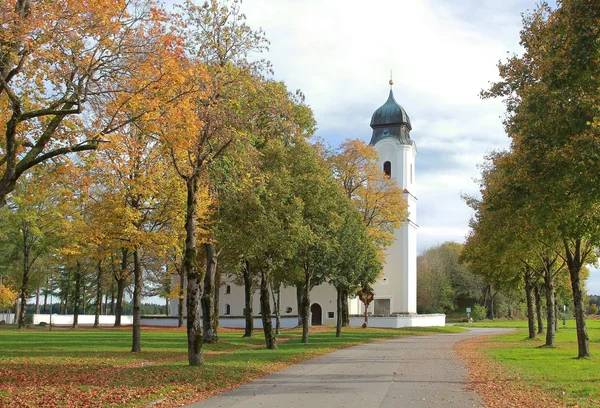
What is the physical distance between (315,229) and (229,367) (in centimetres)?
1228

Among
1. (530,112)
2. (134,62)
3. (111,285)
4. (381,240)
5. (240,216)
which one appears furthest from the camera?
(111,285)

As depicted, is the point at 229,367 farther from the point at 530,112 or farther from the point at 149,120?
the point at 530,112

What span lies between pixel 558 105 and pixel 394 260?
2066 inches

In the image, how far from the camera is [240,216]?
2481 cm

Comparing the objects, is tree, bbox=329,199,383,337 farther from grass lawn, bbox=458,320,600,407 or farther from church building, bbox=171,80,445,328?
church building, bbox=171,80,445,328

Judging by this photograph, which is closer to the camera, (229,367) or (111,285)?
(229,367)

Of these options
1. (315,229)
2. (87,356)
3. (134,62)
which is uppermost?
(134,62)

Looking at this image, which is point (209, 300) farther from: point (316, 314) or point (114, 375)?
point (316, 314)

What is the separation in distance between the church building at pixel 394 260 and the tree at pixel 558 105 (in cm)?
4597

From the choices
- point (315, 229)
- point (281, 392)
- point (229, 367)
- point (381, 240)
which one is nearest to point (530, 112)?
point (281, 392)

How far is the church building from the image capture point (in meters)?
64.0

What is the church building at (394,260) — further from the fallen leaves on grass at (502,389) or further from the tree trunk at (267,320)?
the fallen leaves on grass at (502,389)

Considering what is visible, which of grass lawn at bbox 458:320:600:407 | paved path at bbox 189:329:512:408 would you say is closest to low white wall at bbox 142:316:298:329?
grass lawn at bbox 458:320:600:407

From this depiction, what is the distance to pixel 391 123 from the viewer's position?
68438mm
